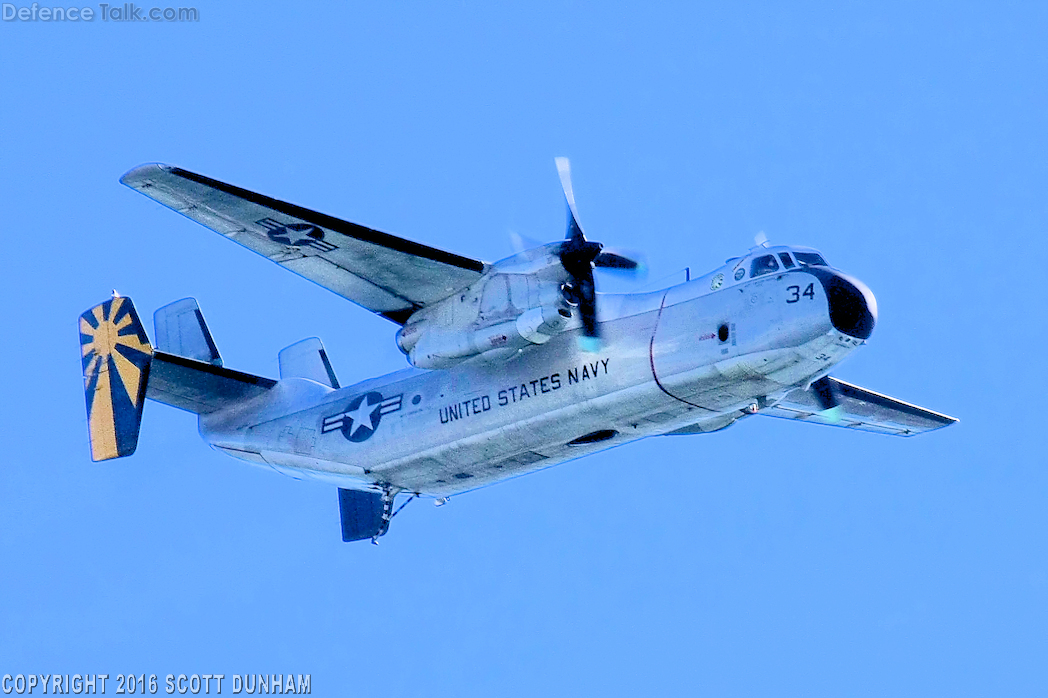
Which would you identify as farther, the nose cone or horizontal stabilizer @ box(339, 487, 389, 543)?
horizontal stabilizer @ box(339, 487, 389, 543)

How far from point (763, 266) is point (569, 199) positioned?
319 centimetres

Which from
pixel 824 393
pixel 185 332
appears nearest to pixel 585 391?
pixel 824 393

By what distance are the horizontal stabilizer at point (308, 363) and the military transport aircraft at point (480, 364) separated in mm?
86

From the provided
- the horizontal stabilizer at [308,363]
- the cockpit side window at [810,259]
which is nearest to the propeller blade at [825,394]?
the cockpit side window at [810,259]

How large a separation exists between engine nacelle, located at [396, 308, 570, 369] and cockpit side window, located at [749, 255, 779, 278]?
8.13 ft

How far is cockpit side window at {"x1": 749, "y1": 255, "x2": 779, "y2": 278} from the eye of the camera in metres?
18.8

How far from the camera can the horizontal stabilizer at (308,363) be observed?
2475 cm

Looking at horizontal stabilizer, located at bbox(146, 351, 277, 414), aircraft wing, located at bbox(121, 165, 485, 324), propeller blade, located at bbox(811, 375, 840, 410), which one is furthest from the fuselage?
propeller blade, located at bbox(811, 375, 840, 410)

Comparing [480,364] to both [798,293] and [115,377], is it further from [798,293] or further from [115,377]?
[115,377]

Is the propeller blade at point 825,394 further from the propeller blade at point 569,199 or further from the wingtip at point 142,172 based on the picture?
the wingtip at point 142,172

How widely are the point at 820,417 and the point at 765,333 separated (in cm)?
631

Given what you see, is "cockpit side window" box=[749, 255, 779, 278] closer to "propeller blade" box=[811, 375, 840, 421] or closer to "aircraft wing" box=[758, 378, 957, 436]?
"propeller blade" box=[811, 375, 840, 421]

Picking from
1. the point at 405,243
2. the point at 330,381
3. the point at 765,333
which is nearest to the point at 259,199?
the point at 405,243

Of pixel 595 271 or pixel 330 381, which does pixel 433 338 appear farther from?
pixel 330 381
